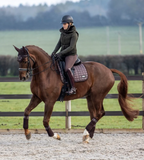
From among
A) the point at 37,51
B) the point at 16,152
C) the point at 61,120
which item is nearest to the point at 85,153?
the point at 16,152

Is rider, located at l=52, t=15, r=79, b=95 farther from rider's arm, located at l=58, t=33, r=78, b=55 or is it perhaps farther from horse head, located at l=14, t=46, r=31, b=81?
horse head, located at l=14, t=46, r=31, b=81

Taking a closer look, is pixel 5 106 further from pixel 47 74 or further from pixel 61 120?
pixel 47 74

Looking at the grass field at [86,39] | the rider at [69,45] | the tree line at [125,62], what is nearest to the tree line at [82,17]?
the grass field at [86,39]

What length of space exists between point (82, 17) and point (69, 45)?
111 m

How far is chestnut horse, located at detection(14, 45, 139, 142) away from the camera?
264 inches

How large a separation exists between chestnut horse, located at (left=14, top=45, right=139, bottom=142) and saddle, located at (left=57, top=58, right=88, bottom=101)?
89mm

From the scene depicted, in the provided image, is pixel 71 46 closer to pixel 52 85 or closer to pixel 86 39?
pixel 52 85

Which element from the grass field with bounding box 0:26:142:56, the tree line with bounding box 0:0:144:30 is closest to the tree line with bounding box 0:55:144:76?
the grass field with bounding box 0:26:142:56

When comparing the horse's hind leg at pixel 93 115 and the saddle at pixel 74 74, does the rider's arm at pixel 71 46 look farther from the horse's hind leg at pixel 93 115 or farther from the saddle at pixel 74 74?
the horse's hind leg at pixel 93 115

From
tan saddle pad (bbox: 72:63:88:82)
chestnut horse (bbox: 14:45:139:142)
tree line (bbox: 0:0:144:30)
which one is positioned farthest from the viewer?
tree line (bbox: 0:0:144:30)

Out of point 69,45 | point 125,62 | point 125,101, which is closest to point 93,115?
point 125,101

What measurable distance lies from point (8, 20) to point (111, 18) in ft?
123

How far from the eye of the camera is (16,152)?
6.08 m

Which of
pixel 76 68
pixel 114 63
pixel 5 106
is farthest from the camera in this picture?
pixel 114 63
